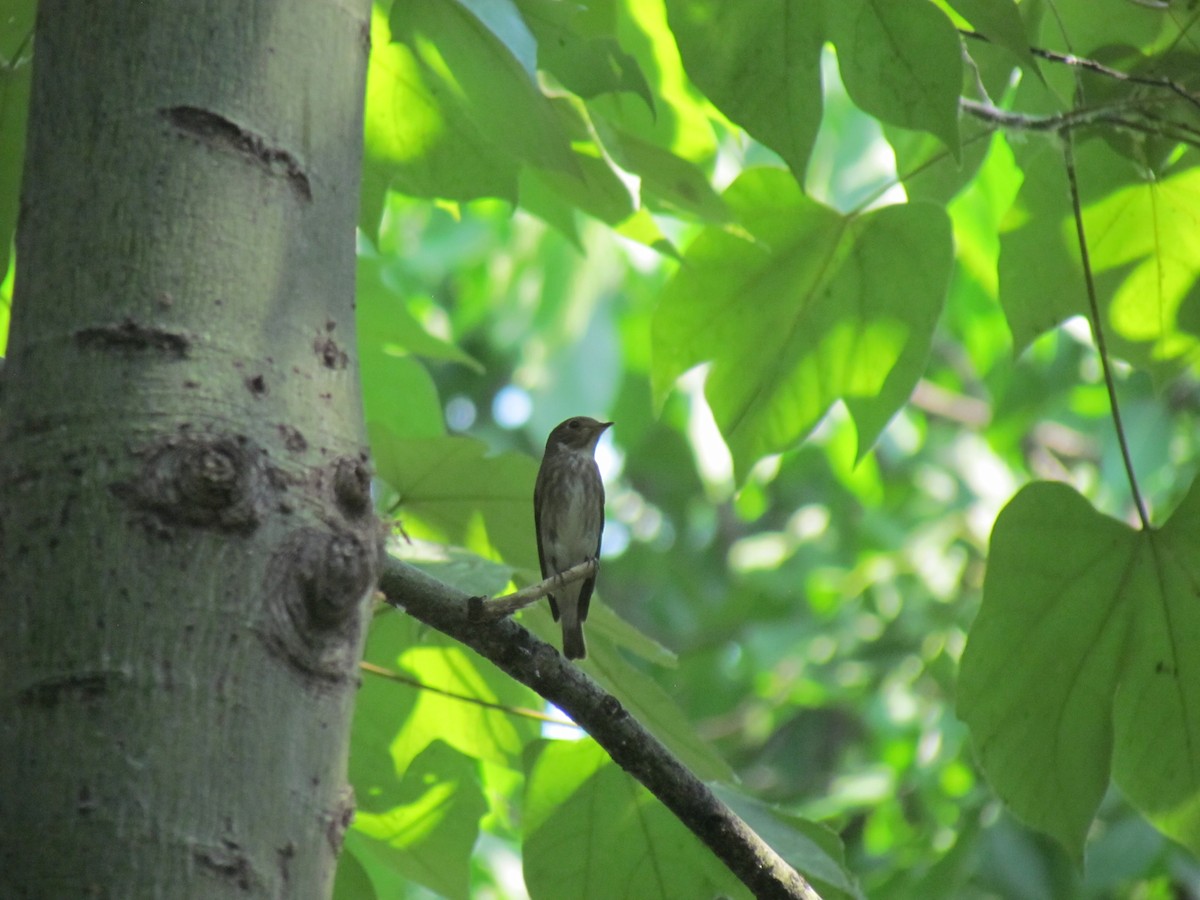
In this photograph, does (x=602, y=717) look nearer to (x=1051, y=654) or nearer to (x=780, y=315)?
(x=1051, y=654)

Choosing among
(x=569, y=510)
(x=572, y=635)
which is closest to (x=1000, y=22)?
(x=572, y=635)

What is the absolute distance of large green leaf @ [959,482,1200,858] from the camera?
7.82 feet

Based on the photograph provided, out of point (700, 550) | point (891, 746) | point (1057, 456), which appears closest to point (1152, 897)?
point (891, 746)

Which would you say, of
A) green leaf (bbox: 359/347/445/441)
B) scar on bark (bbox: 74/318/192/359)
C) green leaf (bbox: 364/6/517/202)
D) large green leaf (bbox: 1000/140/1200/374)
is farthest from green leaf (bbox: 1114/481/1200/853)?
scar on bark (bbox: 74/318/192/359)

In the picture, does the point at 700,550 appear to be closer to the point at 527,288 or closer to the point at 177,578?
the point at 527,288

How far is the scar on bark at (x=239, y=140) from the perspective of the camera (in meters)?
1.32

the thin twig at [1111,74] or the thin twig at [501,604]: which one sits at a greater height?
the thin twig at [1111,74]

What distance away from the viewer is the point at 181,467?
1165 mm

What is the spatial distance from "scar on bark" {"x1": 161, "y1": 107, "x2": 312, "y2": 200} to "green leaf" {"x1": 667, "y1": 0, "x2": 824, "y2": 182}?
934 millimetres

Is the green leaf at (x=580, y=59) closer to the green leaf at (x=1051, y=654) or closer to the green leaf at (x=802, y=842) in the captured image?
the green leaf at (x=1051, y=654)

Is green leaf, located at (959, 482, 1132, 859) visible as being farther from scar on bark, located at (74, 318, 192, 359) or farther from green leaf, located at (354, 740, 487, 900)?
scar on bark, located at (74, 318, 192, 359)

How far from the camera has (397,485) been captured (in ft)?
8.41

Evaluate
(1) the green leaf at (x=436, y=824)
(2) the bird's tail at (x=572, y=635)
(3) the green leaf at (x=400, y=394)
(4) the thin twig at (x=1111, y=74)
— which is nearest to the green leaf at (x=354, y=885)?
(1) the green leaf at (x=436, y=824)

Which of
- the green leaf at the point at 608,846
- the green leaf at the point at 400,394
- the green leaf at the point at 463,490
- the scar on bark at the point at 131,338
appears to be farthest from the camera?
the green leaf at the point at 400,394
